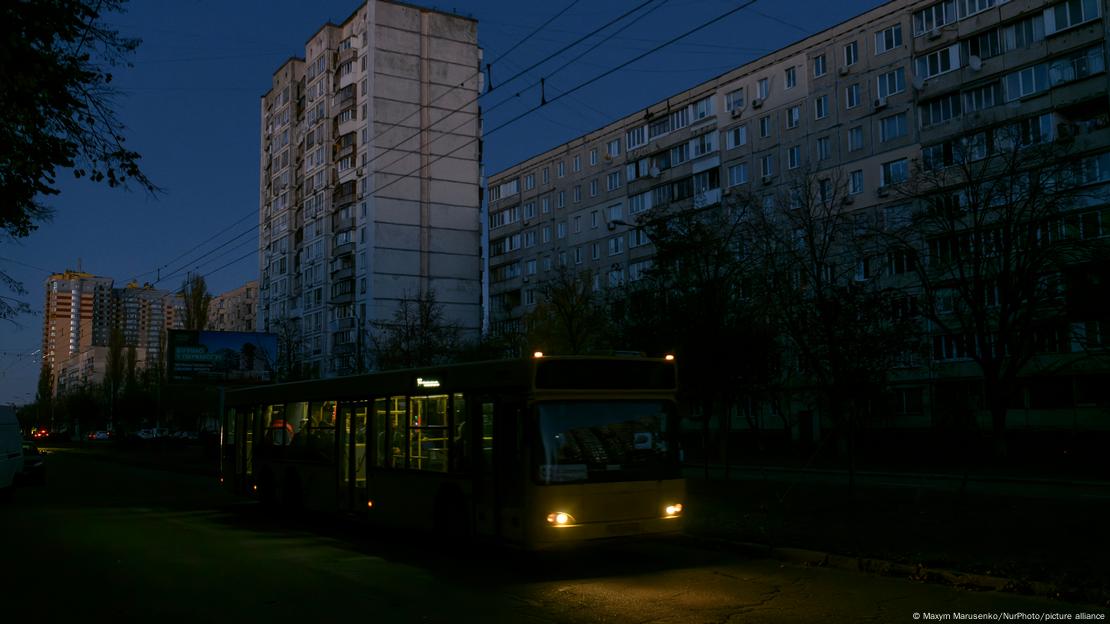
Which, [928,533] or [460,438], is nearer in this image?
[928,533]

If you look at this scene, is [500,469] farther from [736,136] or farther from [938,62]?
[736,136]

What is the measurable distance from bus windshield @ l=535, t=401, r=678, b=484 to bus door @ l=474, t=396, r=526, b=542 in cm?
39

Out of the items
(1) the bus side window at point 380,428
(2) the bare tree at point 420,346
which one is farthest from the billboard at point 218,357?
(1) the bus side window at point 380,428

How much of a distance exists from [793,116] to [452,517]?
50.2m

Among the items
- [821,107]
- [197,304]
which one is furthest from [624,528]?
[197,304]

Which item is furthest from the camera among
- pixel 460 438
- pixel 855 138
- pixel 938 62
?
pixel 855 138

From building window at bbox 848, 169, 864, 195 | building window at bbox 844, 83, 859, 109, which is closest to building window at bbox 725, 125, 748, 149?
building window at bbox 844, 83, 859, 109

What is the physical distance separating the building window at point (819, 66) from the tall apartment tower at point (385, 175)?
3209cm

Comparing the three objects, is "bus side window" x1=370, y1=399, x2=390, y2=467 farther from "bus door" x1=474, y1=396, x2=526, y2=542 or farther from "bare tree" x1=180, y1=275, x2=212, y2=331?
"bare tree" x1=180, y1=275, x2=212, y2=331

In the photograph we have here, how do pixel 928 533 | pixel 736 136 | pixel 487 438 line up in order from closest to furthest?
1. pixel 487 438
2. pixel 928 533
3. pixel 736 136

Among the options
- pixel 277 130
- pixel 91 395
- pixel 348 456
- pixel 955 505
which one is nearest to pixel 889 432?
pixel 955 505

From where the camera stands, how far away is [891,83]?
51844mm

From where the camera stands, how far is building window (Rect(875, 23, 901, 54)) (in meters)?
51.5

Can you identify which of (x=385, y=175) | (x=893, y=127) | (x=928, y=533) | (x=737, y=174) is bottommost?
(x=928, y=533)
